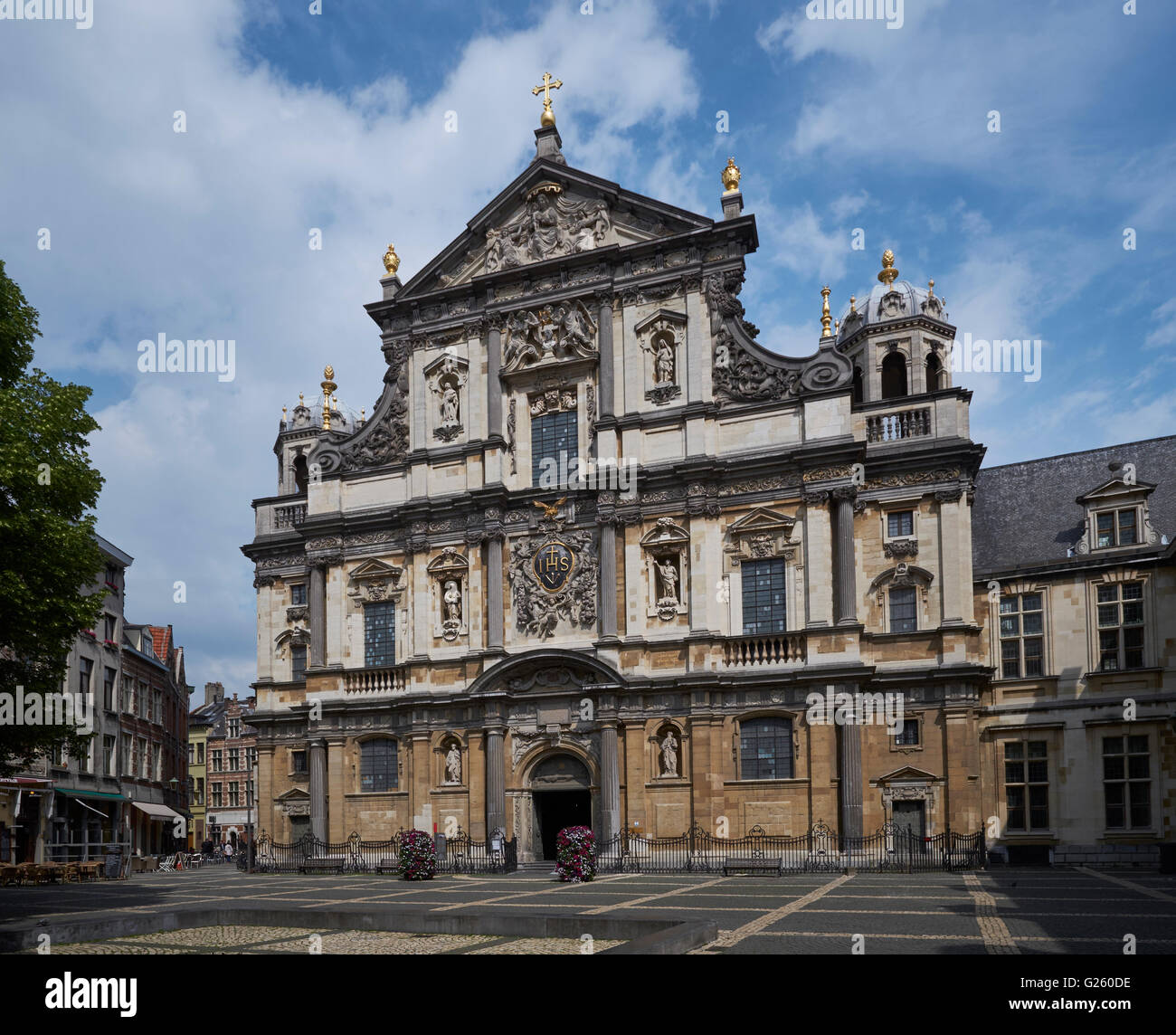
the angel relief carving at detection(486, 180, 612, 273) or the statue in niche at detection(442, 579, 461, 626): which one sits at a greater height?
the angel relief carving at detection(486, 180, 612, 273)

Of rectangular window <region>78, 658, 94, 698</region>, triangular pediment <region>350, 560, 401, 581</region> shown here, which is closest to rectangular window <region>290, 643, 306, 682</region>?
triangular pediment <region>350, 560, 401, 581</region>

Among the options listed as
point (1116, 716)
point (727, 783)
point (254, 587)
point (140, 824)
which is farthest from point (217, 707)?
point (1116, 716)

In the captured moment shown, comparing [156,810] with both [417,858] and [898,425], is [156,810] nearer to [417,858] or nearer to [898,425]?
[417,858]

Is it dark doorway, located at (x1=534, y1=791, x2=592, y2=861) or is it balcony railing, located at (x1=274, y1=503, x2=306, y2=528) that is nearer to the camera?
dark doorway, located at (x1=534, y1=791, x2=592, y2=861)

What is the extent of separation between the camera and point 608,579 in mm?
36000

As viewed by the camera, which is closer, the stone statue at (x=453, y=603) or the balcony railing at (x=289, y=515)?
the stone statue at (x=453, y=603)

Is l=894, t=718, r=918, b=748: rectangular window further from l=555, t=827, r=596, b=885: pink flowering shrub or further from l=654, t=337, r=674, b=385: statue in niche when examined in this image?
l=654, t=337, r=674, b=385: statue in niche

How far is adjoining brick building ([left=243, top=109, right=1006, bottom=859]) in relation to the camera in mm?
A: 33188

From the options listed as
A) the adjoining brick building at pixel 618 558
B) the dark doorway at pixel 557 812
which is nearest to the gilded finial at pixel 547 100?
the adjoining brick building at pixel 618 558

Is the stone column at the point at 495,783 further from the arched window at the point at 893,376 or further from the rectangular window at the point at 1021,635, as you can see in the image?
the arched window at the point at 893,376

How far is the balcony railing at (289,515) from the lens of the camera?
4353 cm

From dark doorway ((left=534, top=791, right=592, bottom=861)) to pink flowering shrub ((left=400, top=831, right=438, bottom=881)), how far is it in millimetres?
5284

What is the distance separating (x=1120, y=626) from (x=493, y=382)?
2150 cm

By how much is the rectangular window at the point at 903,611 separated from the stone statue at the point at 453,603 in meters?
14.4
